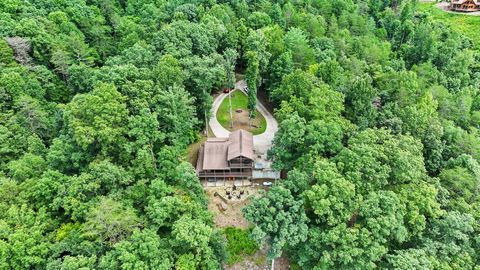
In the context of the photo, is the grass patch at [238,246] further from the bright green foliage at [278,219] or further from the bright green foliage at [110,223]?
the bright green foliage at [110,223]

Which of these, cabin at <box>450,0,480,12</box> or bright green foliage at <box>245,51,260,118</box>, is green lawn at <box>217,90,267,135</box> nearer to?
bright green foliage at <box>245,51,260,118</box>

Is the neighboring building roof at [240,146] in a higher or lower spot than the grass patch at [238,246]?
higher

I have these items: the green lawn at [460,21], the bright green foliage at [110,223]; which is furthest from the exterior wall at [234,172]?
the green lawn at [460,21]

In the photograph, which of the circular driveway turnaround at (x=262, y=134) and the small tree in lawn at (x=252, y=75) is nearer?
the circular driveway turnaround at (x=262, y=134)

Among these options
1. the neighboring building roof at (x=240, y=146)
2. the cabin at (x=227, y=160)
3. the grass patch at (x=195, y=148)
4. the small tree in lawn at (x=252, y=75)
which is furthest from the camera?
the small tree in lawn at (x=252, y=75)

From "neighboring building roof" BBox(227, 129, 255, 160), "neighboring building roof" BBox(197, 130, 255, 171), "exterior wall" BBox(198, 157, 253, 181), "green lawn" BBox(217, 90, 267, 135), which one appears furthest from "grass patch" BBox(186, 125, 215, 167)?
"neighboring building roof" BBox(227, 129, 255, 160)

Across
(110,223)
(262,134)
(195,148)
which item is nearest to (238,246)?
(110,223)

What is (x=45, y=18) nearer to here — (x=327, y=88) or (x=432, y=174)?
(x=327, y=88)
